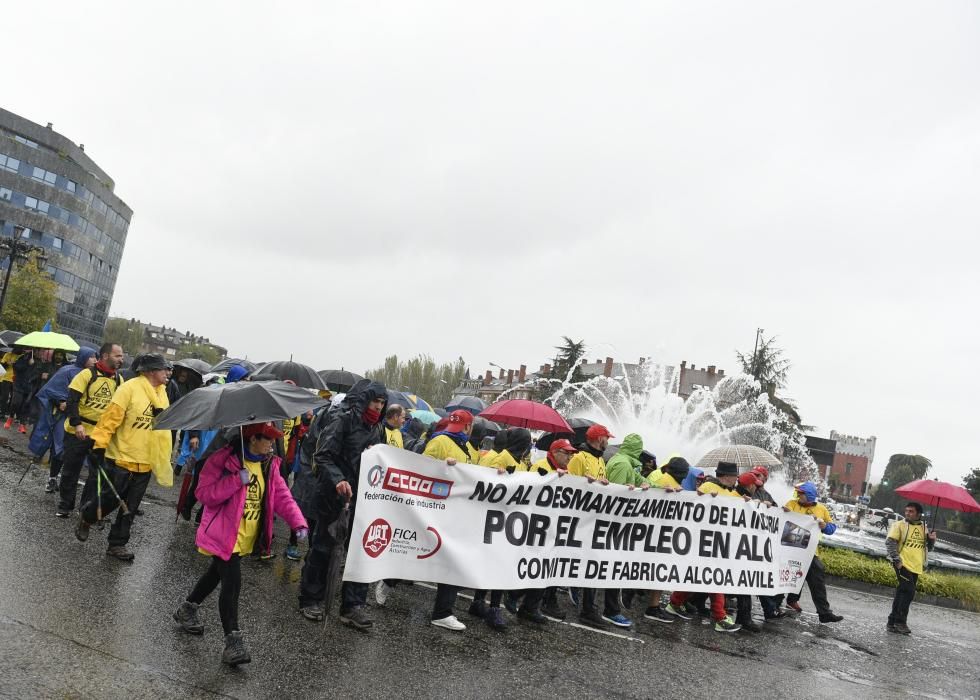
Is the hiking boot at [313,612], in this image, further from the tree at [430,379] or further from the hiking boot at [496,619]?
the tree at [430,379]

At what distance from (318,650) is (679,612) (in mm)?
5031

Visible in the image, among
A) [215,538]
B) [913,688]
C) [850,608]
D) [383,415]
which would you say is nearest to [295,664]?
[215,538]

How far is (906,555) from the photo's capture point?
32.7ft

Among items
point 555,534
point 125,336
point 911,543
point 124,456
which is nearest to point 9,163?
point 125,336

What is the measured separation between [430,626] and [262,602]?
1.48 meters

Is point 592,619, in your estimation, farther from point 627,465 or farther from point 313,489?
point 313,489

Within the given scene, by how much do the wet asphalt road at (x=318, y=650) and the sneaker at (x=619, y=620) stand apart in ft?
0.45

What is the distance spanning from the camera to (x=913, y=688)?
7426 mm

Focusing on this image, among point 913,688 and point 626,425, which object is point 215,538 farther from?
point 626,425

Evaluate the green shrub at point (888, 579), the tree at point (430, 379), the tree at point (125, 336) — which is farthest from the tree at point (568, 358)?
the tree at point (125, 336)

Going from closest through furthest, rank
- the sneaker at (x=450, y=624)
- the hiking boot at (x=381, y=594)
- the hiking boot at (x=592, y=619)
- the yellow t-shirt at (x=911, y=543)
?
the sneaker at (x=450, y=624) < the hiking boot at (x=381, y=594) < the hiking boot at (x=592, y=619) < the yellow t-shirt at (x=911, y=543)

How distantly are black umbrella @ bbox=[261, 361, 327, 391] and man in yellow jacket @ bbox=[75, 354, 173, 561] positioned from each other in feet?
16.9

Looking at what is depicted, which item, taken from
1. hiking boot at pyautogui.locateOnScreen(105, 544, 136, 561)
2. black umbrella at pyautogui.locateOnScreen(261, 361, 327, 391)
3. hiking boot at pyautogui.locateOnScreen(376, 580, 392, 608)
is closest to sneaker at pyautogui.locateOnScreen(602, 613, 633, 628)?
hiking boot at pyautogui.locateOnScreen(376, 580, 392, 608)

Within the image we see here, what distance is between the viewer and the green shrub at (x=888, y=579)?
14.0 m
